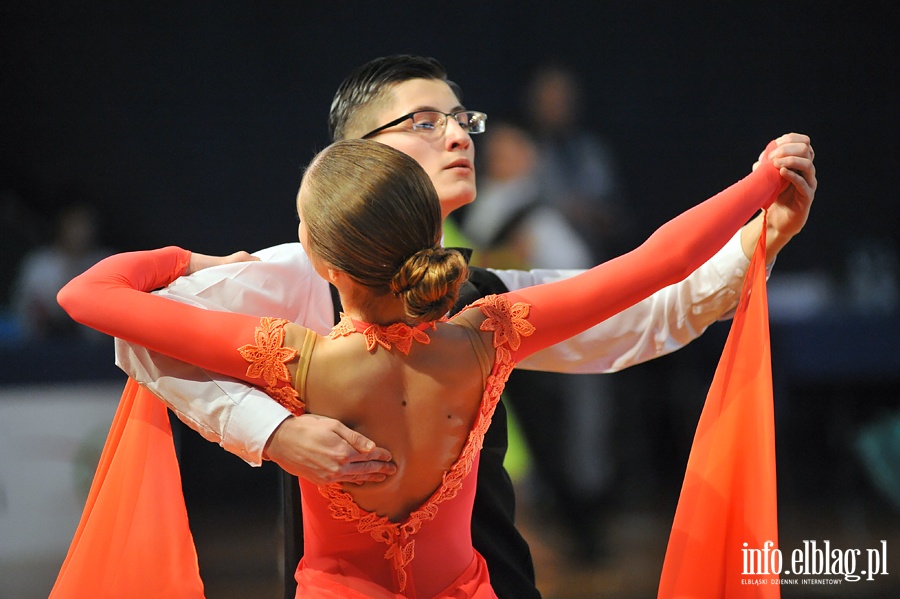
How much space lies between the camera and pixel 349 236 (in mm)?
1300

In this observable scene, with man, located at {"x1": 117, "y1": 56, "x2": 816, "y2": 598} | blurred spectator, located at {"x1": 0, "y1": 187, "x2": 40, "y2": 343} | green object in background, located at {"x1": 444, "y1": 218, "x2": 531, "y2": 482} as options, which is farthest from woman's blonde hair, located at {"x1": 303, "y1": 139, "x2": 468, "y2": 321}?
blurred spectator, located at {"x1": 0, "y1": 187, "x2": 40, "y2": 343}

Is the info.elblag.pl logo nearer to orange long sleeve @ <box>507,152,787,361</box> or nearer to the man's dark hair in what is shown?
orange long sleeve @ <box>507,152,787,361</box>

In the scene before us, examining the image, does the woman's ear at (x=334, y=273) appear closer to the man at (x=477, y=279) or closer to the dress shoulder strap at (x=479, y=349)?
the dress shoulder strap at (x=479, y=349)

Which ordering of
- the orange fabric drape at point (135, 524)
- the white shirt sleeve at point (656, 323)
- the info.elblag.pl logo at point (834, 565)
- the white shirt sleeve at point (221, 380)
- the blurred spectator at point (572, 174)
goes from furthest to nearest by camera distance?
the blurred spectator at point (572, 174)
the info.elblag.pl logo at point (834, 565)
the white shirt sleeve at point (656, 323)
the orange fabric drape at point (135, 524)
the white shirt sleeve at point (221, 380)

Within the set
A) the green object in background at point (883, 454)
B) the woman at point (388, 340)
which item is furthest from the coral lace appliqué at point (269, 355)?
the green object in background at point (883, 454)

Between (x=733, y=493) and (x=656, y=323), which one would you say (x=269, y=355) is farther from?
(x=656, y=323)

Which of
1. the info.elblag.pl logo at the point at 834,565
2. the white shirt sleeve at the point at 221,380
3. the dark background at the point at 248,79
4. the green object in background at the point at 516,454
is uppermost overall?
the dark background at the point at 248,79

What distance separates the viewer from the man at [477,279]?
1690mm

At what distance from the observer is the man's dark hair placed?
1.98 meters

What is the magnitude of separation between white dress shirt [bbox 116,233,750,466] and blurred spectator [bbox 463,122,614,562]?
2.15 meters

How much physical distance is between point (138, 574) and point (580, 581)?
2.48 meters

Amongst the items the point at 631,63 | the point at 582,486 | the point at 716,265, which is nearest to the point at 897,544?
the point at 582,486

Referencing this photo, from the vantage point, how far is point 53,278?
14.9ft

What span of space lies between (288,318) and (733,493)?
0.87m
